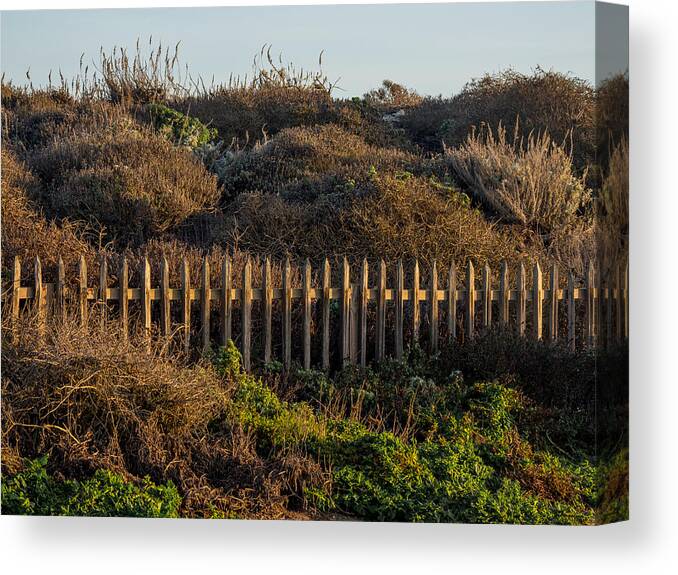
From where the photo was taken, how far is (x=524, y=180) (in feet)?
28.0

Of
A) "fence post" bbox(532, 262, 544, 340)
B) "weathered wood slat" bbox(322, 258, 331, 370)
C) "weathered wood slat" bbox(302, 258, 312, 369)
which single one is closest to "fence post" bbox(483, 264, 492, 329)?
"fence post" bbox(532, 262, 544, 340)

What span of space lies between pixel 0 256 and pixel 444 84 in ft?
10.7

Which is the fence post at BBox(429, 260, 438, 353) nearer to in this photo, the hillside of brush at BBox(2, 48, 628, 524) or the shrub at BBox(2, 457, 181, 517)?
the hillside of brush at BBox(2, 48, 628, 524)

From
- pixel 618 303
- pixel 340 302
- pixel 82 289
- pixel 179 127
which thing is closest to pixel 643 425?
pixel 618 303

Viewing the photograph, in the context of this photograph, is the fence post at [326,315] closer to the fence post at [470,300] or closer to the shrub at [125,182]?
the fence post at [470,300]

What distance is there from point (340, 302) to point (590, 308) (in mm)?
1689

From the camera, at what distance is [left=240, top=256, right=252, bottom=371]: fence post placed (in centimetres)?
666

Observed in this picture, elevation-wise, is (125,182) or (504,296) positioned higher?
(125,182)

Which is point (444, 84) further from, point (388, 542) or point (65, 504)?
point (65, 504)

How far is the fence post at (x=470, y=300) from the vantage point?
6.69 metres

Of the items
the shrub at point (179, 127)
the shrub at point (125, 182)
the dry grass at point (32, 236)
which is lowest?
the dry grass at point (32, 236)

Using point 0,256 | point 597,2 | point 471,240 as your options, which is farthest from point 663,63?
point 0,256

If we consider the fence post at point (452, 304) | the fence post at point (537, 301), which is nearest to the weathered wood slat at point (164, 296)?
the fence post at point (452, 304)

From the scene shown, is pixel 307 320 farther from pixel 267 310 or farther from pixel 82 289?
pixel 82 289
